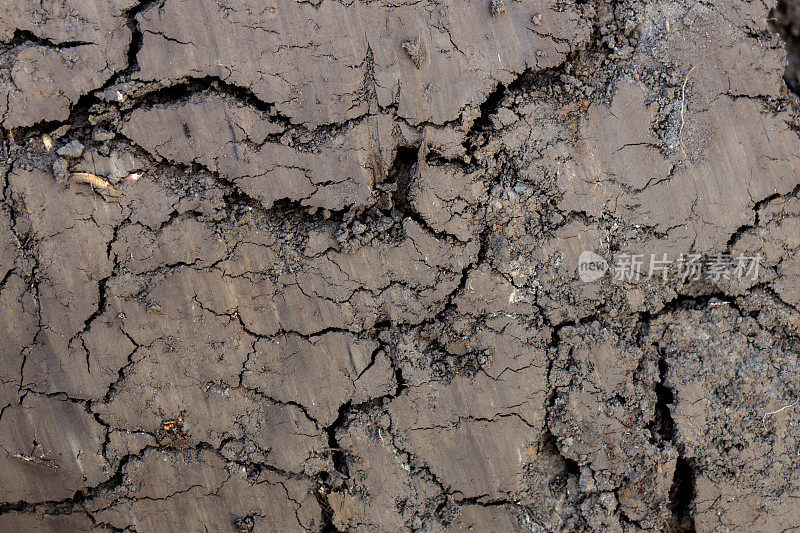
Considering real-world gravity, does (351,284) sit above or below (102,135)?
below

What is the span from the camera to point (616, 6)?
258cm

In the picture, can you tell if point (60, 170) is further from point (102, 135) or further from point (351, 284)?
point (351, 284)

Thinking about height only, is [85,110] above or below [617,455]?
above

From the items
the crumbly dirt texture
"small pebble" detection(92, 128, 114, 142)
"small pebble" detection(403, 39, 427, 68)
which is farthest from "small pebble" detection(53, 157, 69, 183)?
"small pebble" detection(403, 39, 427, 68)

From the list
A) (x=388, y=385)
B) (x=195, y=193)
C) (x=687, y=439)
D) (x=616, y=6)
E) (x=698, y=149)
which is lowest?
(x=687, y=439)

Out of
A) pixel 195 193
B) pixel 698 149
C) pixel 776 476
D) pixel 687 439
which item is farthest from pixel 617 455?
pixel 195 193

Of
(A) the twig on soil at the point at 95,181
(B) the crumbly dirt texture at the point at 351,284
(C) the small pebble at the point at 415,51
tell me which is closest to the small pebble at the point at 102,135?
(B) the crumbly dirt texture at the point at 351,284

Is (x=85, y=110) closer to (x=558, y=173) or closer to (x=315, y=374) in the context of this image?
(x=315, y=374)

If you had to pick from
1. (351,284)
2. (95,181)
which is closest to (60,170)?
(95,181)

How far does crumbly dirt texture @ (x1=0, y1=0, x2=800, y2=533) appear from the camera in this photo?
95.3 inches

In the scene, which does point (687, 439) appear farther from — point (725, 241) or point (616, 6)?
point (616, 6)

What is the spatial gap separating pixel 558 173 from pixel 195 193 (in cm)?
172

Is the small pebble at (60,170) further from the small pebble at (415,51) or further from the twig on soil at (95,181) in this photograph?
the small pebble at (415,51)

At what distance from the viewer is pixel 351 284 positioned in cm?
245
